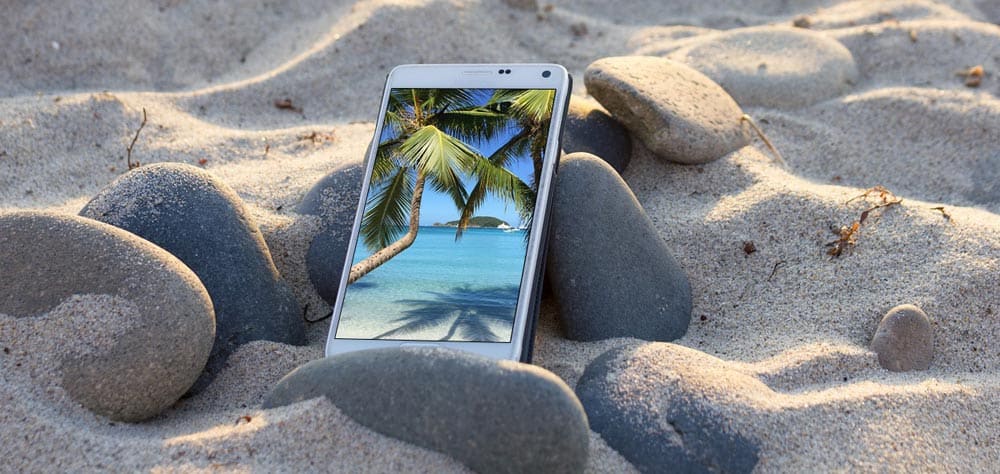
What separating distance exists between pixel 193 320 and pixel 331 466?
589 mm

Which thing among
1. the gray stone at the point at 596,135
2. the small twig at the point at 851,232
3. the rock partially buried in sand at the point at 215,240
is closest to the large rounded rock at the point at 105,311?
the rock partially buried in sand at the point at 215,240

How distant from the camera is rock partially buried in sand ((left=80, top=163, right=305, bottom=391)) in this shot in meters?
2.56

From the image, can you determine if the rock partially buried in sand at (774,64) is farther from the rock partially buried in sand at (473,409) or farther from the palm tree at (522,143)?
Answer: the rock partially buried in sand at (473,409)

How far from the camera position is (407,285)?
98.0 inches

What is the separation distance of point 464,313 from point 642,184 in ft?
4.39

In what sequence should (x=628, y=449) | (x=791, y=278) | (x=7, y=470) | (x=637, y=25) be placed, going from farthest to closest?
(x=637, y=25)
(x=791, y=278)
(x=628, y=449)
(x=7, y=470)

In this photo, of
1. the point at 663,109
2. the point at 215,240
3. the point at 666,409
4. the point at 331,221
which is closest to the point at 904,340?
the point at 666,409

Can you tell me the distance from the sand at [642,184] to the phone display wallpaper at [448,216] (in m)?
0.31

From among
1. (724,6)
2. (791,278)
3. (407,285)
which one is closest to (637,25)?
(724,6)

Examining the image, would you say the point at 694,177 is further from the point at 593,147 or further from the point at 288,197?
the point at 288,197

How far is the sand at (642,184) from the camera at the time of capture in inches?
82.1

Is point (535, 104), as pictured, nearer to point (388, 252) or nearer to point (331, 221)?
point (388, 252)

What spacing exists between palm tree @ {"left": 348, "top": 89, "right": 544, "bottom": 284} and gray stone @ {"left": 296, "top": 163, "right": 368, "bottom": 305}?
0.90 feet

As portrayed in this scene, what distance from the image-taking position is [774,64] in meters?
4.43
